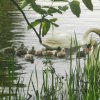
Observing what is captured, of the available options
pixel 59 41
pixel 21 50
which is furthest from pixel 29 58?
pixel 59 41

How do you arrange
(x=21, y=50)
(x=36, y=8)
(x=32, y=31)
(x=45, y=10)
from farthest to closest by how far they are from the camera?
1. (x=32, y=31)
2. (x=21, y=50)
3. (x=45, y=10)
4. (x=36, y=8)

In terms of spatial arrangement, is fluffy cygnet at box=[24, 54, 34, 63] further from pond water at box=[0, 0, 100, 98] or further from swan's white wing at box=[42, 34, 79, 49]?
swan's white wing at box=[42, 34, 79, 49]

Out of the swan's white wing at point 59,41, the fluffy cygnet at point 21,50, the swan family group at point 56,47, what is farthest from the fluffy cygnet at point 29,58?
the swan's white wing at point 59,41

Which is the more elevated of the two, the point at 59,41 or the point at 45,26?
the point at 45,26

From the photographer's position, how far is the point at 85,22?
56.1 ft

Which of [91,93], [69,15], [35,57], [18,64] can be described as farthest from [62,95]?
[69,15]

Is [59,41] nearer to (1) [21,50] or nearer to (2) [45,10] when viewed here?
(1) [21,50]

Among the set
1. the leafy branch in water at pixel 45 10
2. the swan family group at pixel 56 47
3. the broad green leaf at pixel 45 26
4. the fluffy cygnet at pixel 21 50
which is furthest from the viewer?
the fluffy cygnet at pixel 21 50

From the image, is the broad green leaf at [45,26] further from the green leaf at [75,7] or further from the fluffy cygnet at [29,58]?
the fluffy cygnet at [29,58]

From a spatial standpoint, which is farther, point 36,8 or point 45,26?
point 45,26

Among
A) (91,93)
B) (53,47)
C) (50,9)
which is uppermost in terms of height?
(50,9)

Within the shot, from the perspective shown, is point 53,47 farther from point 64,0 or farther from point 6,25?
point 64,0

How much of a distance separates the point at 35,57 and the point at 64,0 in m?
9.13

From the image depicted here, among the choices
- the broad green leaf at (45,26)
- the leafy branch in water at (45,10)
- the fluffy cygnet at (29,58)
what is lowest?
the fluffy cygnet at (29,58)
